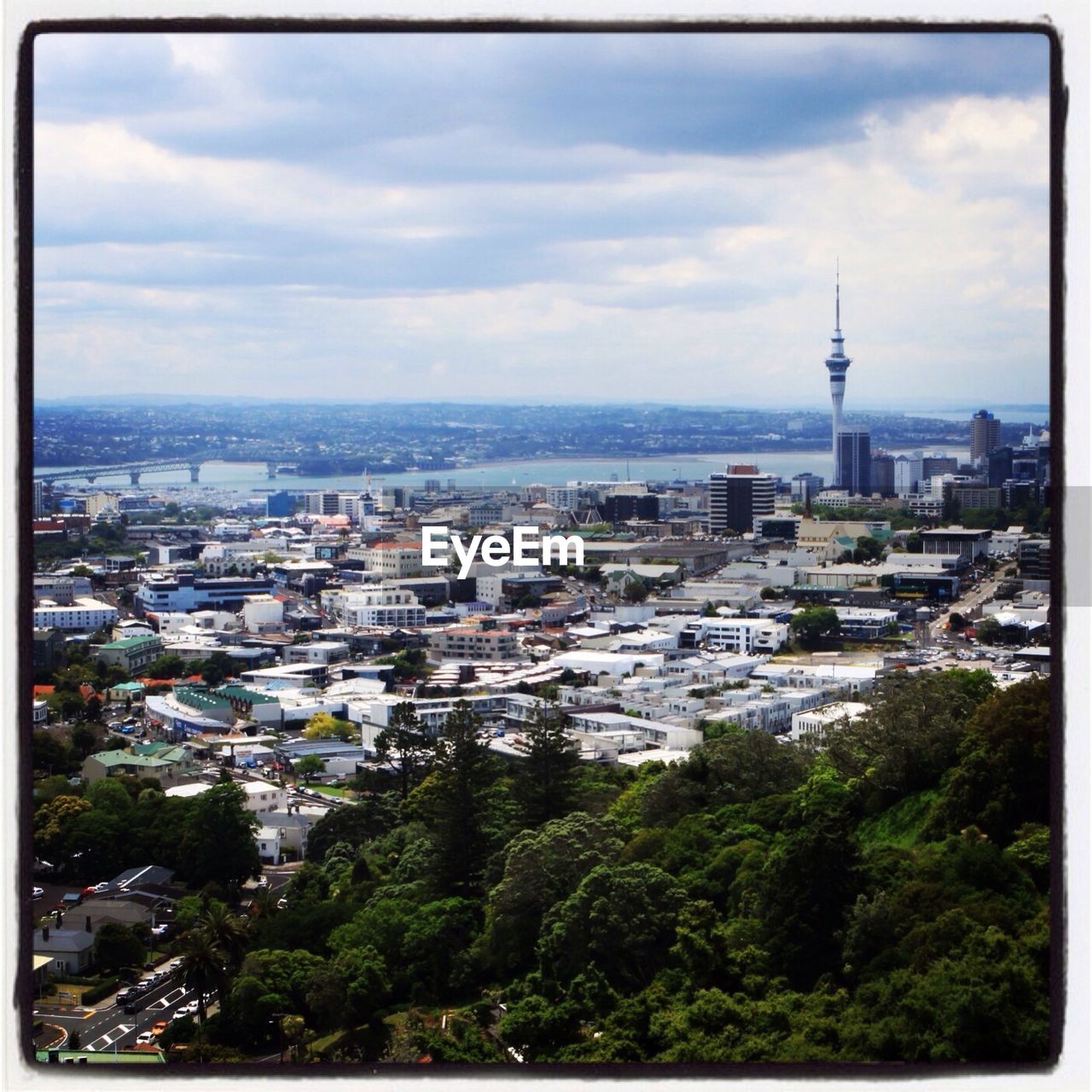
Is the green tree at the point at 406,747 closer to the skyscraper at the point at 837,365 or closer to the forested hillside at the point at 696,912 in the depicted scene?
the forested hillside at the point at 696,912

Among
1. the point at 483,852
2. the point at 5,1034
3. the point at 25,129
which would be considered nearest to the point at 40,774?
the point at 483,852

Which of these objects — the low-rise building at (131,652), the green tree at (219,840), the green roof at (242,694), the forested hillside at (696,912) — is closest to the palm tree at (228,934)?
the forested hillside at (696,912)

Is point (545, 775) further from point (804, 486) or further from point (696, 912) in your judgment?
point (804, 486)

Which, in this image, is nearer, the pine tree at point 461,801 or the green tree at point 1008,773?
the green tree at point 1008,773

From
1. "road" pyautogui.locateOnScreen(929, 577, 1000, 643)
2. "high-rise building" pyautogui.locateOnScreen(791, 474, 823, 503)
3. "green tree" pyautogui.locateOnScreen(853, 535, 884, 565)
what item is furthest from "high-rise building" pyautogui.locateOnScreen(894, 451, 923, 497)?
"green tree" pyautogui.locateOnScreen(853, 535, 884, 565)

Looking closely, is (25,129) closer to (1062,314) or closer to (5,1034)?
(5,1034)

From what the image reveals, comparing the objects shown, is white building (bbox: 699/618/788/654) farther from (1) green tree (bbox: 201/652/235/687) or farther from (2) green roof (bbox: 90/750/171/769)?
(2) green roof (bbox: 90/750/171/769)
